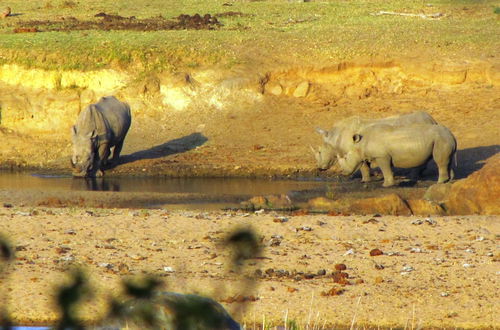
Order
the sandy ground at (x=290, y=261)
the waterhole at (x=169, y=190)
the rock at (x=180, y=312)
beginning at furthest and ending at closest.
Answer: the waterhole at (x=169, y=190), the sandy ground at (x=290, y=261), the rock at (x=180, y=312)

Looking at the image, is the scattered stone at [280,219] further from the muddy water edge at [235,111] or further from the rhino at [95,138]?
the rhino at [95,138]

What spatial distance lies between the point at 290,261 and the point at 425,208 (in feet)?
13.8

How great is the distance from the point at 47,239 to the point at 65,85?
502 inches

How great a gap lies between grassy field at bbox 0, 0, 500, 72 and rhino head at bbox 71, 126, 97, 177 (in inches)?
160

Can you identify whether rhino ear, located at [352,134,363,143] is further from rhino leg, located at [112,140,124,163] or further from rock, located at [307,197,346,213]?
rhino leg, located at [112,140,124,163]

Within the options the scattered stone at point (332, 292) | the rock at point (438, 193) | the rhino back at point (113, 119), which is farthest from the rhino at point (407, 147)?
the scattered stone at point (332, 292)

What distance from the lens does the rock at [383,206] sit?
13.6 meters

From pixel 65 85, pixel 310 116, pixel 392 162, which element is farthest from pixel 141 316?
pixel 65 85

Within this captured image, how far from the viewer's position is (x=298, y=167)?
19.4m

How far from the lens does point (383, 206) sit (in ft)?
45.0

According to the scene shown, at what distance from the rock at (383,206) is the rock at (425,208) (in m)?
0.09

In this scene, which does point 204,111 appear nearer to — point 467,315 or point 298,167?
point 298,167

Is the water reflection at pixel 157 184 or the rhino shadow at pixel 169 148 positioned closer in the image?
the water reflection at pixel 157 184

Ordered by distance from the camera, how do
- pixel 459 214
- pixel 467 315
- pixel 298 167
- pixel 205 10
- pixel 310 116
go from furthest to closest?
pixel 205 10 < pixel 310 116 < pixel 298 167 < pixel 459 214 < pixel 467 315
